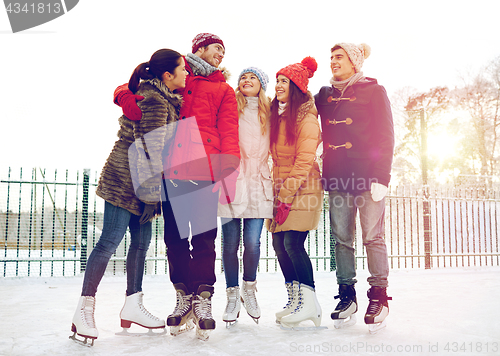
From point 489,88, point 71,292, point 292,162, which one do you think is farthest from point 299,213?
point 489,88

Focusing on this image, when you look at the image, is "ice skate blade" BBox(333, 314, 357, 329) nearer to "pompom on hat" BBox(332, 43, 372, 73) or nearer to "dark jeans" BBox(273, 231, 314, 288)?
"dark jeans" BBox(273, 231, 314, 288)

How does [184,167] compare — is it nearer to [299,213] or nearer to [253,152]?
[253,152]

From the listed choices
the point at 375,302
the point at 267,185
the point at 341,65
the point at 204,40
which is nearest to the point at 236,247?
the point at 267,185

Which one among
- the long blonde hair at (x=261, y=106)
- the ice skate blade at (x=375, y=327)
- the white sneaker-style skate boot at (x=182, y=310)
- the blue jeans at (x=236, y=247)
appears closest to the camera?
the white sneaker-style skate boot at (x=182, y=310)

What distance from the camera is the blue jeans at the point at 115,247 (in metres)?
2.22

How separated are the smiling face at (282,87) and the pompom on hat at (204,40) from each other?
0.49 metres

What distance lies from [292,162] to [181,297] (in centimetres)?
117

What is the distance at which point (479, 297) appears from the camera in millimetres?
4035

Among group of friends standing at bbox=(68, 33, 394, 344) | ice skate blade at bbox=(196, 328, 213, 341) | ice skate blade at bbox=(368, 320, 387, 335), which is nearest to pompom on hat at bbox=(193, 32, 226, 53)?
group of friends standing at bbox=(68, 33, 394, 344)

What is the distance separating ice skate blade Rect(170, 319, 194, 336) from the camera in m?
2.34

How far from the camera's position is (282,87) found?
110 inches

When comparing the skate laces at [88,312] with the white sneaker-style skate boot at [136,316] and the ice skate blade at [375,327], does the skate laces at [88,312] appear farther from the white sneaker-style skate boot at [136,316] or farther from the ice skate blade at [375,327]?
the ice skate blade at [375,327]

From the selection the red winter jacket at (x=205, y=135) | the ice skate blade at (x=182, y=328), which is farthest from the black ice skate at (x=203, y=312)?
the red winter jacket at (x=205, y=135)

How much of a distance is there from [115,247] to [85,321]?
419 millimetres
